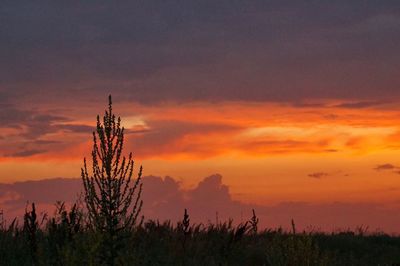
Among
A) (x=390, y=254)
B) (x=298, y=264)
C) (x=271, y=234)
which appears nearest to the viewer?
(x=298, y=264)

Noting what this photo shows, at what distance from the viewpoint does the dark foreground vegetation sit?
9055 mm

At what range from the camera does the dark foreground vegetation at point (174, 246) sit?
356 inches

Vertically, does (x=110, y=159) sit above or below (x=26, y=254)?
above

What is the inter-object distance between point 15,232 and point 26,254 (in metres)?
2.08

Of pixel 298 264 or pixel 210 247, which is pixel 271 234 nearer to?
pixel 210 247

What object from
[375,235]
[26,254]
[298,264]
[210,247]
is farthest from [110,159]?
[375,235]

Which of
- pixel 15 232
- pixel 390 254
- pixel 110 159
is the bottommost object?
pixel 390 254

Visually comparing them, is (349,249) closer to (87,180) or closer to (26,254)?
(26,254)

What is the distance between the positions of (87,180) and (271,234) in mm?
12951

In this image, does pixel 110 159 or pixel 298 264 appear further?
pixel 298 264

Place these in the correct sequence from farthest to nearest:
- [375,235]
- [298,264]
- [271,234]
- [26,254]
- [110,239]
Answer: [375,235]
[271,234]
[26,254]
[298,264]
[110,239]

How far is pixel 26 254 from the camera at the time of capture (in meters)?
14.0

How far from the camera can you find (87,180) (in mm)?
9617

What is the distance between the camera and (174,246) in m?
14.7
